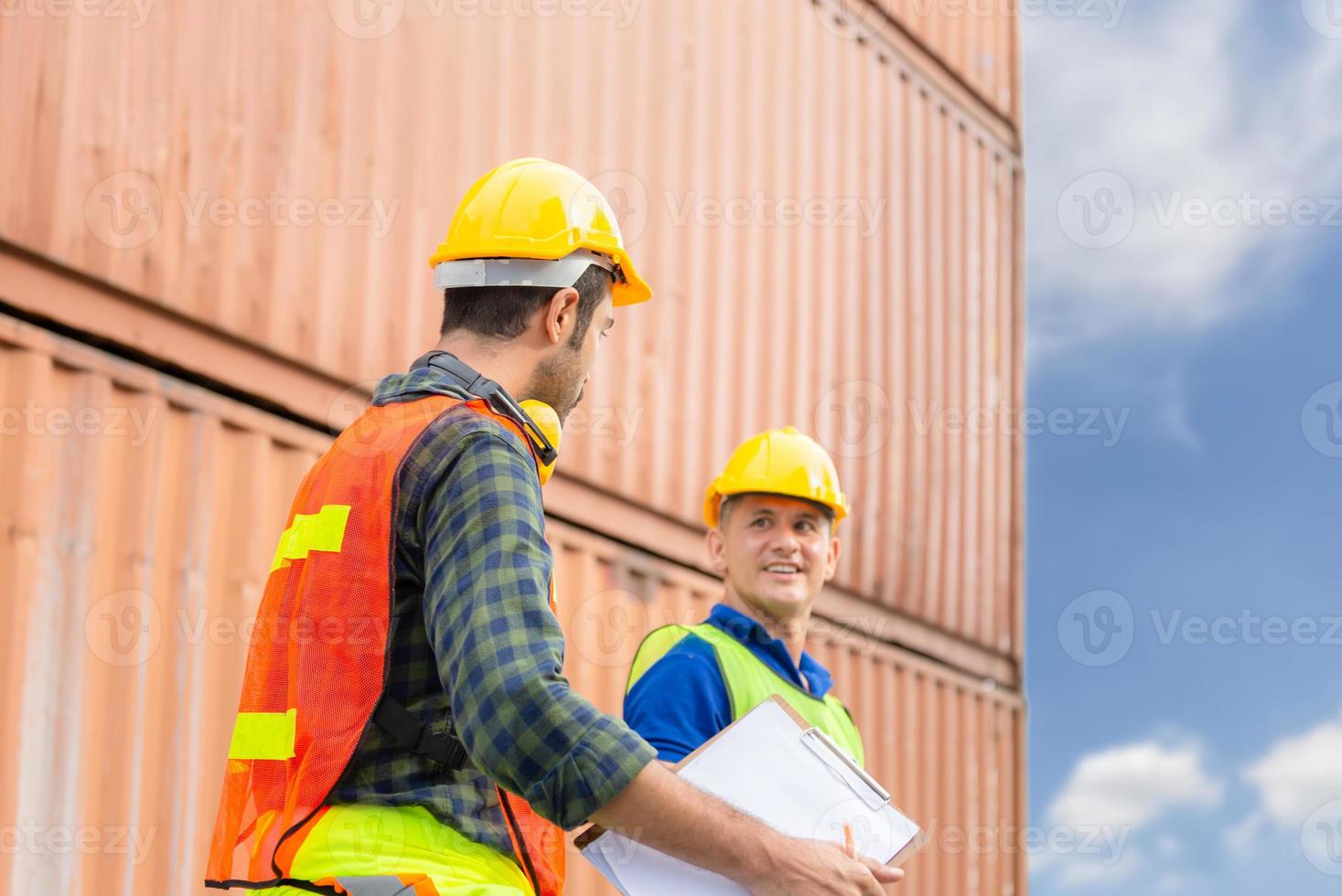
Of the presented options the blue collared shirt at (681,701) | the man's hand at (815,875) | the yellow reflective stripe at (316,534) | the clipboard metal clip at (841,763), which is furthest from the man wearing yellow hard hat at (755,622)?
the yellow reflective stripe at (316,534)

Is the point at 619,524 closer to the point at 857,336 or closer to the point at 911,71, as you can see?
the point at 857,336

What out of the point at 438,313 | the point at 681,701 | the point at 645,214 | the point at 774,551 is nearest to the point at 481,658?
the point at 681,701

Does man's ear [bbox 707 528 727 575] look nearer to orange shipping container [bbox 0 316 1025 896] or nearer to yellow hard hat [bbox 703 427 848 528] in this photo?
yellow hard hat [bbox 703 427 848 528]

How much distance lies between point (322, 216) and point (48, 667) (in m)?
1.82

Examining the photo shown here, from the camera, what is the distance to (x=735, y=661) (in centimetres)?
354

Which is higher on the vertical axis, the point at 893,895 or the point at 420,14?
the point at 420,14

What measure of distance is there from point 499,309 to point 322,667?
0.62 m

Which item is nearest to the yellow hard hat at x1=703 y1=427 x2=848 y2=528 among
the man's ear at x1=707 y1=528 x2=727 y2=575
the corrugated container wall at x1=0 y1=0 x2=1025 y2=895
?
the man's ear at x1=707 y1=528 x2=727 y2=575

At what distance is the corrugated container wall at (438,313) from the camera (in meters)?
3.98

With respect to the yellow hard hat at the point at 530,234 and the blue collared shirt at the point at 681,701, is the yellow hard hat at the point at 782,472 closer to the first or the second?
the blue collared shirt at the point at 681,701

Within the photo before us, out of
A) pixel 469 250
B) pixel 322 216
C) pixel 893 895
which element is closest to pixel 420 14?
pixel 322 216

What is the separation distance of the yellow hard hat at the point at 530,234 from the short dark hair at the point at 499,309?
0.01m

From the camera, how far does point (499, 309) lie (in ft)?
7.17

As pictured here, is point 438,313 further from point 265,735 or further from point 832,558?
point 265,735
